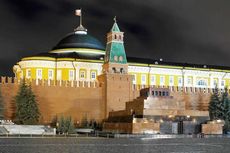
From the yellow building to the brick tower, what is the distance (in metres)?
1.14

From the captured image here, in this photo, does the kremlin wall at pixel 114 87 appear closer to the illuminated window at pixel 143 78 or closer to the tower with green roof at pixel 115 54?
the tower with green roof at pixel 115 54

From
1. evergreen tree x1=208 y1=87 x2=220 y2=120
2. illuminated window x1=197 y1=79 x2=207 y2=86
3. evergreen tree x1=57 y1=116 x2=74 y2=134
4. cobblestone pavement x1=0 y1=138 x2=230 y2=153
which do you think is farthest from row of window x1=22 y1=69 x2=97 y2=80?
cobblestone pavement x1=0 y1=138 x2=230 y2=153

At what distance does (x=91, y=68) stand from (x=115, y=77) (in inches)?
300

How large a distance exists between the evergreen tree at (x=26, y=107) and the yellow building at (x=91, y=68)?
8483mm

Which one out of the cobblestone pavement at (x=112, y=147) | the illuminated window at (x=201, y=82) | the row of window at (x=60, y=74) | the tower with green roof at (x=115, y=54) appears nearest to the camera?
the cobblestone pavement at (x=112, y=147)

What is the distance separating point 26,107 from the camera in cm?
4094

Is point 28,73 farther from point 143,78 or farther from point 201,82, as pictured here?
point 201,82

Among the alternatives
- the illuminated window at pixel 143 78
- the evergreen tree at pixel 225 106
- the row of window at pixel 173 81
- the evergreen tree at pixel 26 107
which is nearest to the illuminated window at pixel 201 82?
the row of window at pixel 173 81

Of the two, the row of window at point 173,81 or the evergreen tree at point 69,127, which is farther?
the row of window at point 173,81

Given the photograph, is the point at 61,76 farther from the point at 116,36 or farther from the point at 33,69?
the point at 116,36

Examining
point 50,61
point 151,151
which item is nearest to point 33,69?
point 50,61

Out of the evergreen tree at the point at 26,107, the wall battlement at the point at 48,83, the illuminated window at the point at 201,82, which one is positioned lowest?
the evergreen tree at the point at 26,107

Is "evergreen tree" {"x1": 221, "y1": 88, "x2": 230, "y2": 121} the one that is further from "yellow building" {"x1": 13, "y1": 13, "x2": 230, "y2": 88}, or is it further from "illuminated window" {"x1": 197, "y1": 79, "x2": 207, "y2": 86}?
"illuminated window" {"x1": 197, "y1": 79, "x2": 207, "y2": 86}

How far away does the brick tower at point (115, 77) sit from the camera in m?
45.8
